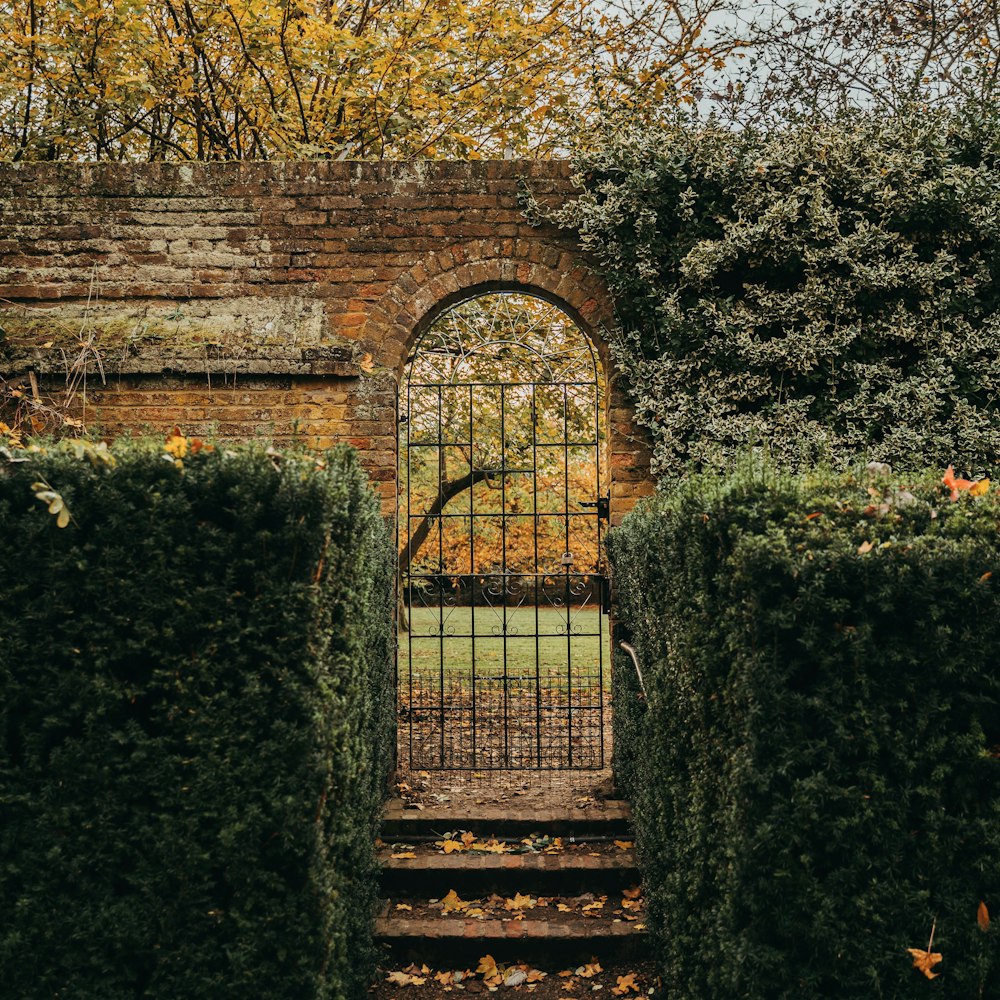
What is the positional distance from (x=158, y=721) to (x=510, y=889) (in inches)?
113

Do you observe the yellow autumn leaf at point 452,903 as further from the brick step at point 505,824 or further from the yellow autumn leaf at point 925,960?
the yellow autumn leaf at point 925,960

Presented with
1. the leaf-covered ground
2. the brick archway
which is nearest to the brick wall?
the brick archway

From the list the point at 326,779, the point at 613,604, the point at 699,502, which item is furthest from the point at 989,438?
the point at 326,779

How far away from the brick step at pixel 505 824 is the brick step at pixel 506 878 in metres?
0.40

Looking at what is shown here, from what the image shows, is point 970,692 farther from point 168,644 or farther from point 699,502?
point 168,644

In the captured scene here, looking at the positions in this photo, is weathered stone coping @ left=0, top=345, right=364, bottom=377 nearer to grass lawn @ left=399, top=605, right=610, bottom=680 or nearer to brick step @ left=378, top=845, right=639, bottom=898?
brick step @ left=378, top=845, right=639, bottom=898

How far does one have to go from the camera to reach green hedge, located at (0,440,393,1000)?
2.63 m

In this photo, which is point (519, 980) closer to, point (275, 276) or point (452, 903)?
point (452, 903)

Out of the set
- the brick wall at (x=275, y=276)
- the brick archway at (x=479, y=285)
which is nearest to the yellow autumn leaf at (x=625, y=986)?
the brick wall at (x=275, y=276)

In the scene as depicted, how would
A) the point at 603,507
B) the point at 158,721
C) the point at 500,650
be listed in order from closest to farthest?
1. the point at 158,721
2. the point at 603,507
3. the point at 500,650

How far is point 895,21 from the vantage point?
9.16 metres

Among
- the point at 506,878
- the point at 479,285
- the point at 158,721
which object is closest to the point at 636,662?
the point at 506,878

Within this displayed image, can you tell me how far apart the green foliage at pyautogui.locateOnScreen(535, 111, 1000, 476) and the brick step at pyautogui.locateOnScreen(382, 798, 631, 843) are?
2.26m

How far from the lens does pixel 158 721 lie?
2.66 m
